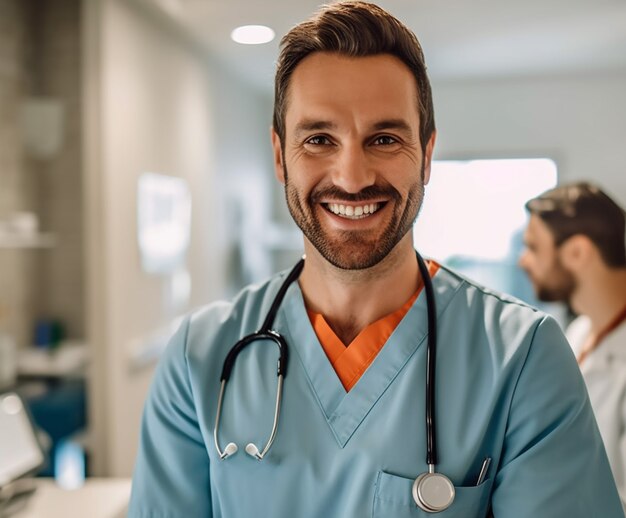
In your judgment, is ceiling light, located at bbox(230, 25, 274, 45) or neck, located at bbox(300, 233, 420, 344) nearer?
neck, located at bbox(300, 233, 420, 344)

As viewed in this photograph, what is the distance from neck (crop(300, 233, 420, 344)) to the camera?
2.94 ft

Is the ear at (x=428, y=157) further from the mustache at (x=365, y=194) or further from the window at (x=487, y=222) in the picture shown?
the window at (x=487, y=222)

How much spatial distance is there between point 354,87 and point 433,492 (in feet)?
1.67

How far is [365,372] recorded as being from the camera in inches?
34.4

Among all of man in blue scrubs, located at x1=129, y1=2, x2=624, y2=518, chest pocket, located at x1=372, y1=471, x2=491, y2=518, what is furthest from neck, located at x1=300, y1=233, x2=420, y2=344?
chest pocket, located at x1=372, y1=471, x2=491, y2=518

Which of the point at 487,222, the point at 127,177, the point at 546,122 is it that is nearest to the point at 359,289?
the point at 127,177

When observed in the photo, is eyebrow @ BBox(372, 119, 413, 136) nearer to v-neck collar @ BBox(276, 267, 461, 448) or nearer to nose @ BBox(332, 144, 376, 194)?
nose @ BBox(332, 144, 376, 194)

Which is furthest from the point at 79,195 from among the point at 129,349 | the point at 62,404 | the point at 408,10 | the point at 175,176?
the point at 408,10

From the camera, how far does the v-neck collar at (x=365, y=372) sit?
2.78 feet

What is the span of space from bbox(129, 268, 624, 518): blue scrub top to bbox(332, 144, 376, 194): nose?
0.66ft

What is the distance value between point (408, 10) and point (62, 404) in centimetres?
211

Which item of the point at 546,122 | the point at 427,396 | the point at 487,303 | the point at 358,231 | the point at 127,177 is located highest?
the point at 546,122

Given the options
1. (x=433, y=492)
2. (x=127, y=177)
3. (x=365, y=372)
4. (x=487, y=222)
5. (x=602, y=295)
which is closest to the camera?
(x=433, y=492)

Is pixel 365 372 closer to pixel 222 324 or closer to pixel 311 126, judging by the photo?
pixel 222 324
